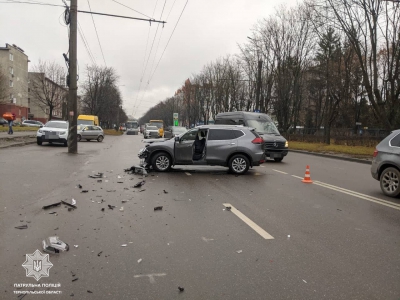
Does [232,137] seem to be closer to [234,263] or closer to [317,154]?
[234,263]

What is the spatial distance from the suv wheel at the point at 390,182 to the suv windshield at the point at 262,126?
8.97m

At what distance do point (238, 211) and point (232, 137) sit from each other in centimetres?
549

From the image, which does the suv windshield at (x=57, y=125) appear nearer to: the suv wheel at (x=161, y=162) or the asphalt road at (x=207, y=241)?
the suv wheel at (x=161, y=162)

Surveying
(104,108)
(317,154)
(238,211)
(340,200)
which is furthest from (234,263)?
(104,108)

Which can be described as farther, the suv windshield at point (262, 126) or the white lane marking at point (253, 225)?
the suv windshield at point (262, 126)

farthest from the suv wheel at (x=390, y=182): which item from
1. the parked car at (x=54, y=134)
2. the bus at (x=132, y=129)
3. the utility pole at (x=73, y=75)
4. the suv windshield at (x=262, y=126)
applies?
→ the bus at (x=132, y=129)

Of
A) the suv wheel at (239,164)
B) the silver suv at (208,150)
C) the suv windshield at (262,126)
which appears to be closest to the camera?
the silver suv at (208,150)

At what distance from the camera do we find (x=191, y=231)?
5.20 m

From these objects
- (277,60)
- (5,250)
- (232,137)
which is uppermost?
(277,60)

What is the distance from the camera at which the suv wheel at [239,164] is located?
1166 centimetres

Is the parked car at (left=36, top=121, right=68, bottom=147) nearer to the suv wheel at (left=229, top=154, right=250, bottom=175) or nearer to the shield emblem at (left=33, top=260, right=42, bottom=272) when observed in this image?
the suv wheel at (left=229, top=154, right=250, bottom=175)

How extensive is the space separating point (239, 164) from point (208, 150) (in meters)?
1.20

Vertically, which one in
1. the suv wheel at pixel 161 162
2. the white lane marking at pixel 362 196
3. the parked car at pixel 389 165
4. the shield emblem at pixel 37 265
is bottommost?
the shield emblem at pixel 37 265

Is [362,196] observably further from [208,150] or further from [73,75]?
[73,75]
